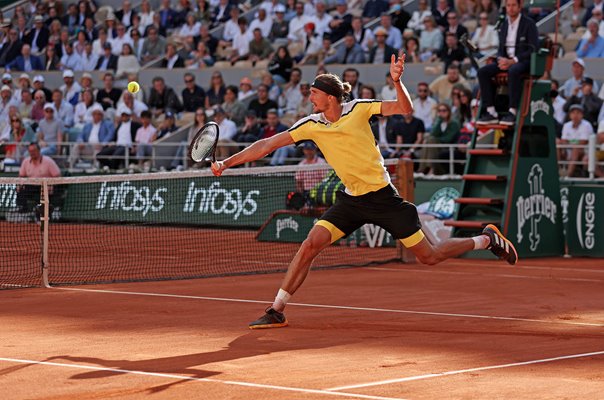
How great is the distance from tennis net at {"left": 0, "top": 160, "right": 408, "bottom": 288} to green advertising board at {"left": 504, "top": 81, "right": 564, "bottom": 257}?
1761 mm

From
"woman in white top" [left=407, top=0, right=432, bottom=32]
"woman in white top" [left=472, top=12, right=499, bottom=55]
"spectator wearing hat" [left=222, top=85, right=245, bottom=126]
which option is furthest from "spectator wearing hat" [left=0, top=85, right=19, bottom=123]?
"woman in white top" [left=472, top=12, right=499, bottom=55]

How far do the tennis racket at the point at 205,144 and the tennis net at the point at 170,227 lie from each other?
4.62m

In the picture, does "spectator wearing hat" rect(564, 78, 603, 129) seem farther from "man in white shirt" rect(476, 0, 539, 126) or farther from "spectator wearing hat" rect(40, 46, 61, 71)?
"spectator wearing hat" rect(40, 46, 61, 71)

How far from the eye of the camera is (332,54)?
25844 mm

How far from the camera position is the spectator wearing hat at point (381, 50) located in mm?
24734

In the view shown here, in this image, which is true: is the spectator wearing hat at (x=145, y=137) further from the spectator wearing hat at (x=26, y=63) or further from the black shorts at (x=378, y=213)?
the black shorts at (x=378, y=213)

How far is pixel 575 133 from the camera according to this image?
1952 cm

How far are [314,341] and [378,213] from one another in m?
1.34

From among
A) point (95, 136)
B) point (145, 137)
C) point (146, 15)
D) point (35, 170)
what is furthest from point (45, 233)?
point (146, 15)

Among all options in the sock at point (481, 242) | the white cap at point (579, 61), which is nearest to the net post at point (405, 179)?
the white cap at point (579, 61)

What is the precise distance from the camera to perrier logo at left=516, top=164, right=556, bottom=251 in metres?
17.5

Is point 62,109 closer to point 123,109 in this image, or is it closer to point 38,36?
point 123,109

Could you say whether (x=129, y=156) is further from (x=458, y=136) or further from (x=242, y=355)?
(x=242, y=355)

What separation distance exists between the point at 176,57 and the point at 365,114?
19.5 meters
